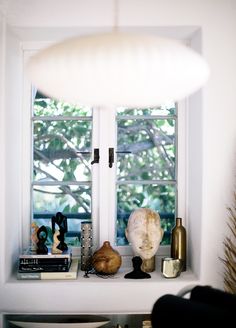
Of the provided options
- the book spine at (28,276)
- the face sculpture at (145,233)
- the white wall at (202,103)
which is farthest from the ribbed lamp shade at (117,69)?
the book spine at (28,276)

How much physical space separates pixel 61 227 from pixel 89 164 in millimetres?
480

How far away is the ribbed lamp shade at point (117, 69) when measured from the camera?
4.22ft

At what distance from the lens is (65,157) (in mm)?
3105

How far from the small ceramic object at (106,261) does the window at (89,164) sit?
0.89ft

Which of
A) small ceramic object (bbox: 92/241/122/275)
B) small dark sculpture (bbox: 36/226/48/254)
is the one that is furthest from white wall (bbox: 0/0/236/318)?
small dark sculpture (bbox: 36/226/48/254)

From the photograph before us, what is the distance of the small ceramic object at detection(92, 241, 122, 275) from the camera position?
9.08 ft

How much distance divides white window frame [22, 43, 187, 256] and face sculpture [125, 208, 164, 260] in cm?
23

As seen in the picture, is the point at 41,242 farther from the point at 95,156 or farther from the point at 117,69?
the point at 117,69

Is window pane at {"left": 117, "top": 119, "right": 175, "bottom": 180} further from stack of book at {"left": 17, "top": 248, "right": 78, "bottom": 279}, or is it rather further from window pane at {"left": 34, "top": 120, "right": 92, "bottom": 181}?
stack of book at {"left": 17, "top": 248, "right": 78, "bottom": 279}

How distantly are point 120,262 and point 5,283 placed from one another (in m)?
0.70

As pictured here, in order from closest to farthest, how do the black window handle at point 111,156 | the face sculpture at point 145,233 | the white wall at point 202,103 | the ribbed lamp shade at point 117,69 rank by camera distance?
the ribbed lamp shade at point 117,69
the white wall at point 202,103
the face sculpture at point 145,233
the black window handle at point 111,156

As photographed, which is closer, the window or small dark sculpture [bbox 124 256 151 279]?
small dark sculpture [bbox 124 256 151 279]

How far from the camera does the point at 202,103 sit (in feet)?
8.91

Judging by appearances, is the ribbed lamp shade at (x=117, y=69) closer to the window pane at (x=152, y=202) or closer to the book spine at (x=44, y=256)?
the book spine at (x=44, y=256)
